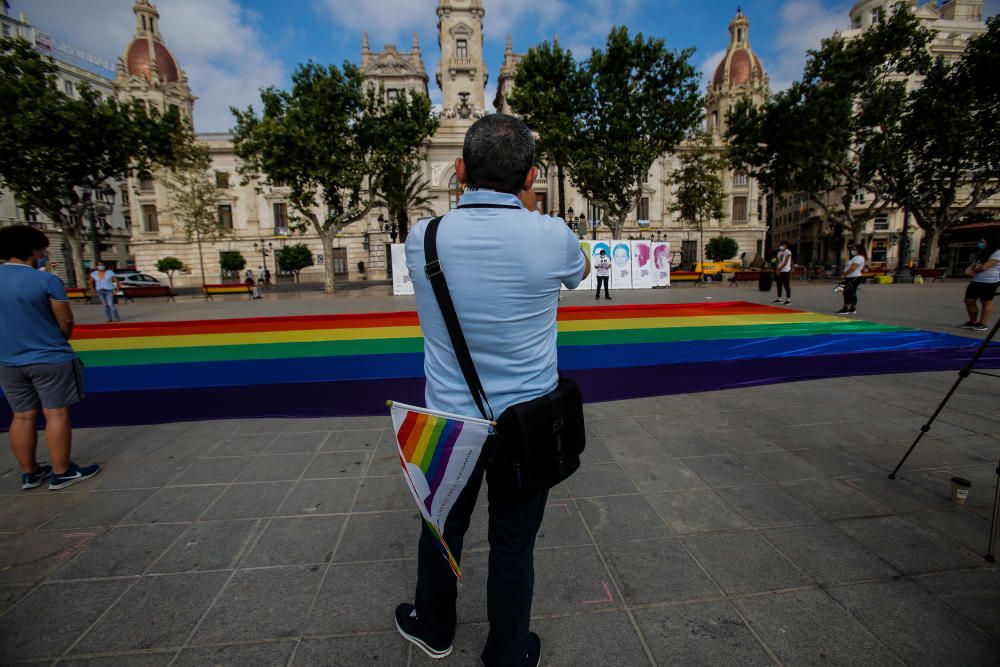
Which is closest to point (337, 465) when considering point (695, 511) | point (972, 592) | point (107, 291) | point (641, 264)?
point (695, 511)

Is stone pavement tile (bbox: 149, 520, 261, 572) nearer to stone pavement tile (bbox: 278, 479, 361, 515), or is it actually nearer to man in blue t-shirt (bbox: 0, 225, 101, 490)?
stone pavement tile (bbox: 278, 479, 361, 515)

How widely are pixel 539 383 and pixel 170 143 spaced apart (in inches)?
1137

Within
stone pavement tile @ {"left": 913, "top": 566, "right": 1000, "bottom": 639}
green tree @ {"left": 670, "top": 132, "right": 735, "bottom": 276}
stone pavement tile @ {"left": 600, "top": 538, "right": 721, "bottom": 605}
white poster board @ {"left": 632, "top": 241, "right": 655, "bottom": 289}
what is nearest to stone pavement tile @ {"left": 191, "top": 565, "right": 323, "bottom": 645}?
stone pavement tile @ {"left": 600, "top": 538, "right": 721, "bottom": 605}

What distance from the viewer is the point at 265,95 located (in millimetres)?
23000

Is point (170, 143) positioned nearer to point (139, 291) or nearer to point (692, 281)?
point (139, 291)

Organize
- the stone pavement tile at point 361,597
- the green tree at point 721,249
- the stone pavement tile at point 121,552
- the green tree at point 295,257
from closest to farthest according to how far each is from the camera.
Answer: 1. the stone pavement tile at point 361,597
2. the stone pavement tile at point 121,552
3. the green tree at point 295,257
4. the green tree at point 721,249

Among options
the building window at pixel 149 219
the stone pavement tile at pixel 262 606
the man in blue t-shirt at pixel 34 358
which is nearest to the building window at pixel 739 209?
the man in blue t-shirt at pixel 34 358

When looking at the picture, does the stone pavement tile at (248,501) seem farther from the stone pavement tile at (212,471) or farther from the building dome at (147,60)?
the building dome at (147,60)

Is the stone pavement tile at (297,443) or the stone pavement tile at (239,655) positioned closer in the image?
the stone pavement tile at (239,655)

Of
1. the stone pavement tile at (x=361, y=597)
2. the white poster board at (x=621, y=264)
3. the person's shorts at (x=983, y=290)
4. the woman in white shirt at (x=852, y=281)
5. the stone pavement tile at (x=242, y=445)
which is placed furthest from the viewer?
the white poster board at (x=621, y=264)

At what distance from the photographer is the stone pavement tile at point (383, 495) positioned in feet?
10.4

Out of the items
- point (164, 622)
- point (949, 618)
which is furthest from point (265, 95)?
point (949, 618)

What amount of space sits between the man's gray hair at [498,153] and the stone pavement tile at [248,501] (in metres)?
2.76

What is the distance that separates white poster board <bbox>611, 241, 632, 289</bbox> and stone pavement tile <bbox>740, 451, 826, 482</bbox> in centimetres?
1932
